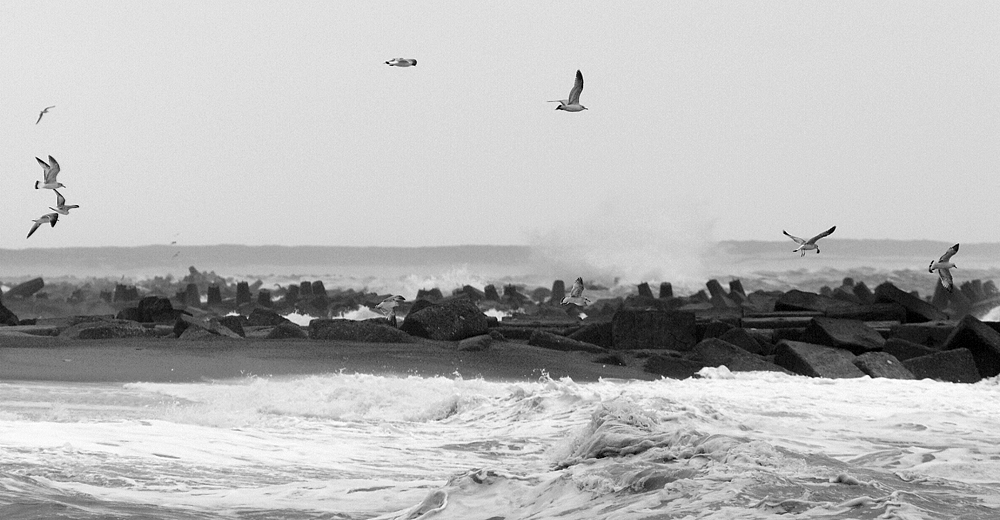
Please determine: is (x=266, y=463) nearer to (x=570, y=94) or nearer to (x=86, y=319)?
(x=570, y=94)

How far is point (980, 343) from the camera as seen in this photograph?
Answer: 13289 millimetres

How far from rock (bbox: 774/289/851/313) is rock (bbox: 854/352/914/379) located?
407 cm

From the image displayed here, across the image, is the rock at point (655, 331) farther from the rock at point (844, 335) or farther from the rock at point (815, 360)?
the rock at point (815, 360)

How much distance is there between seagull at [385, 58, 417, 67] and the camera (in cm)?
1208

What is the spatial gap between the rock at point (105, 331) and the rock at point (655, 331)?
645 cm

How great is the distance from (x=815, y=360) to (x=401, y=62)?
556 cm

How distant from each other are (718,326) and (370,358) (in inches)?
191

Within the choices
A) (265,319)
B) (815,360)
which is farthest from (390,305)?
(815,360)

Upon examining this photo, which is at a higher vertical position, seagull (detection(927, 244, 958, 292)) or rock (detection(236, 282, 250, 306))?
seagull (detection(927, 244, 958, 292))

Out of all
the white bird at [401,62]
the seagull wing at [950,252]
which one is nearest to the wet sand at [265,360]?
the white bird at [401,62]

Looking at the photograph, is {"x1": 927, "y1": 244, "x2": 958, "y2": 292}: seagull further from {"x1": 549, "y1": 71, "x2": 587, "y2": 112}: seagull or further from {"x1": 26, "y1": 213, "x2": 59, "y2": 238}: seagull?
{"x1": 26, "y1": 213, "x2": 59, "y2": 238}: seagull

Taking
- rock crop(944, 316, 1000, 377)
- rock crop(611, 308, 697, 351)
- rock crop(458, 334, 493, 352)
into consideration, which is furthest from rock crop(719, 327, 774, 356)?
rock crop(458, 334, 493, 352)

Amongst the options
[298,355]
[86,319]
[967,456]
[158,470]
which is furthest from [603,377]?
[86,319]

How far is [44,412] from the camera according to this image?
965 cm
